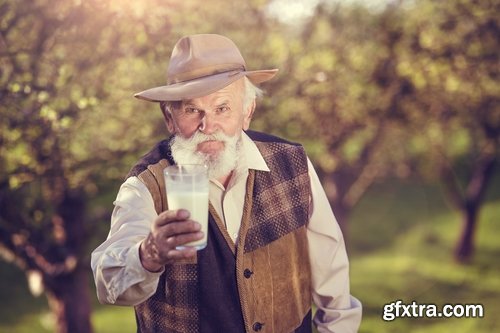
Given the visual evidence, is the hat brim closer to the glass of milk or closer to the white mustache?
the white mustache

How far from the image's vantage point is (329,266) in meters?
3.68

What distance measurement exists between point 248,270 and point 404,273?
1200 cm

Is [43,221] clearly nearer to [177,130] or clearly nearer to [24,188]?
[24,188]

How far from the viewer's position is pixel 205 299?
3291 mm

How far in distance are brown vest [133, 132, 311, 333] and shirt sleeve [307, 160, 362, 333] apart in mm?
44

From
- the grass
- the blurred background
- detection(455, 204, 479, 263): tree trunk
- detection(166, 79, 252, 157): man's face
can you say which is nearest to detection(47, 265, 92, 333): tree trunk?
the blurred background

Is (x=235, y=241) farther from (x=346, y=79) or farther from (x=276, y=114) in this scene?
(x=346, y=79)

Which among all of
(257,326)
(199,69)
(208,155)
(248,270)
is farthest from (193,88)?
(257,326)

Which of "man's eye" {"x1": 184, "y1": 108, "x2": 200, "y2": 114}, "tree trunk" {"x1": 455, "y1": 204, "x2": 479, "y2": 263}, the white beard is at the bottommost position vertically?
"tree trunk" {"x1": 455, "y1": 204, "x2": 479, "y2": 263}

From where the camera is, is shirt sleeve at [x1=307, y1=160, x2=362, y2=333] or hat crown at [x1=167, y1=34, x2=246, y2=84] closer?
hat crown at [x1=167, y1=34, x2=246, y2=84]

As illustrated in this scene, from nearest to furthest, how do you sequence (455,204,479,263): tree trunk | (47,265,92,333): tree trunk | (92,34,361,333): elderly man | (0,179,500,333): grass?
(92,34,361,333): elderly man
(47,265,92,333): tree trunk
(0,179,500,333): grass
(455,204,479,263): tree trunk

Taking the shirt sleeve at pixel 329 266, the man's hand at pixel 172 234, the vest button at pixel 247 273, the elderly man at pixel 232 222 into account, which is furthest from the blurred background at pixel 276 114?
the man's hand at pixel 172 234

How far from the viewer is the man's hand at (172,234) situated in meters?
2.55

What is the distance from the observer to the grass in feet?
41.0
